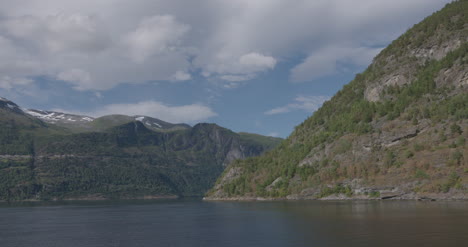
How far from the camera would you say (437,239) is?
180 ft

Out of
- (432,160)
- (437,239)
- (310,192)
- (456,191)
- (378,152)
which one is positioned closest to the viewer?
(437,239)

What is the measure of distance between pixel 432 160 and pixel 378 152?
1233 inches

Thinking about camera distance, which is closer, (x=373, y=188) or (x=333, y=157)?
(x=373, y=188)

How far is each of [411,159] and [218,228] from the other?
3855 inches

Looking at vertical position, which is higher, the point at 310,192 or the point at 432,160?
the point at 432,160

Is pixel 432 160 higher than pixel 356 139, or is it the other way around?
pixel 356 139

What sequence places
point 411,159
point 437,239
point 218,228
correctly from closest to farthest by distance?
point 437,239, point 218,228, point 411,159

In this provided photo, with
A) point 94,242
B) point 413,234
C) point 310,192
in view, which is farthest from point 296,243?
point 310,192

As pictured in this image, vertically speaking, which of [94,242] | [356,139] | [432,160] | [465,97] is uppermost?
[465,97]

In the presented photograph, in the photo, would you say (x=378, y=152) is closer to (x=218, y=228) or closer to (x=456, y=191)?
(x=456, y=191)

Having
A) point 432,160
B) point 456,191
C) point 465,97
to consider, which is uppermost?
point 465,97

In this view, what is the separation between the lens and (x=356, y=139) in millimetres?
195500

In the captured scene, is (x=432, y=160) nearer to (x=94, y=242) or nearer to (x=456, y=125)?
(x=456, y=125)

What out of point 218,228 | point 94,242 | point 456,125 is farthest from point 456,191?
point 94,242
